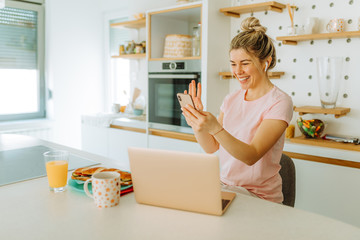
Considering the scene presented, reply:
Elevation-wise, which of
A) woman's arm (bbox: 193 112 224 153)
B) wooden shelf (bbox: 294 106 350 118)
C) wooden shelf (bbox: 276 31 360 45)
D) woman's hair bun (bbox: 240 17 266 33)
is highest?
wooden shelf (bbox: 276 31 360 45)

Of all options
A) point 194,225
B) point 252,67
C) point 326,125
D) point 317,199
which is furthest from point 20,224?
point 326,125

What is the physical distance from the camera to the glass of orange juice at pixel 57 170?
1.23m

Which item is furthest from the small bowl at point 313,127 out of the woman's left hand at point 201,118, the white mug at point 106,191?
the white mug at point 106,191

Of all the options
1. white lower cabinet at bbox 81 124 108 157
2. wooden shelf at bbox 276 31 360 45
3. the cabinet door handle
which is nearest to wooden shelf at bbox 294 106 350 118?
wooden shelf at bbox 276 31 360 45

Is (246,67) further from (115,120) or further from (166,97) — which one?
(115,120)

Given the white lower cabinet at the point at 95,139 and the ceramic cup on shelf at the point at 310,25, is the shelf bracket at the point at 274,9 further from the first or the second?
the white lower cabinet at the point at 95,139

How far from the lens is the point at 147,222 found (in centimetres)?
99

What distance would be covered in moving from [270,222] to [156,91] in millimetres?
2207

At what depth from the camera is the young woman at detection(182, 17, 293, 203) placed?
4.67ft

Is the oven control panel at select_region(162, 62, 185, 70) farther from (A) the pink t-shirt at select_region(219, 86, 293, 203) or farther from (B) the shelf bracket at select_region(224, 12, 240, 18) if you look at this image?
(A) the pink t-shirt at select_region(219, 86, 293, 203)

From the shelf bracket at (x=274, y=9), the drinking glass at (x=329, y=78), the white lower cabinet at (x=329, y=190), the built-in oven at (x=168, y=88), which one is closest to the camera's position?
the white lower cabinet at (x=329, y=190)

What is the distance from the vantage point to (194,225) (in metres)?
0.98

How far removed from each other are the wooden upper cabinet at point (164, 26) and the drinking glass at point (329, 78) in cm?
105

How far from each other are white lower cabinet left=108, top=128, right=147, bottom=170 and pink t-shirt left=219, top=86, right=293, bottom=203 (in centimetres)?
171
